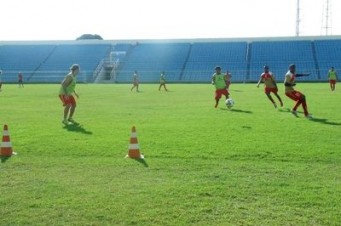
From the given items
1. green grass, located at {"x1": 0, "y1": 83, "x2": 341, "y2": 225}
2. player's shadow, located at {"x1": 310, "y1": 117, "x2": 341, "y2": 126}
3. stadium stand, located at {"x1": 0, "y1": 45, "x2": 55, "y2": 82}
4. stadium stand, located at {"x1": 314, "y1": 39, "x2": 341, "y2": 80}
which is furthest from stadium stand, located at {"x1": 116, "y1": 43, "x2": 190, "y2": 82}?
green grass, located at {"x1": 0, "y1": 83, "x2": 341, "y2": 225}

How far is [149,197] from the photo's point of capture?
19.7 feet

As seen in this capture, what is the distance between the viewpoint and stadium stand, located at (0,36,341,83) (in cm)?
5656

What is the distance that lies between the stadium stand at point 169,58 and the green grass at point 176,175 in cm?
4361

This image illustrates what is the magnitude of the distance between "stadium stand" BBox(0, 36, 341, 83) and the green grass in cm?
4361

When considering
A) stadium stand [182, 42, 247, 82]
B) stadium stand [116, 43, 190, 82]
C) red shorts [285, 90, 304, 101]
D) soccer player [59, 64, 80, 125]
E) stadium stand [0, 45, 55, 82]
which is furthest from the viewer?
stadium stand [0, 45, 55, 82]

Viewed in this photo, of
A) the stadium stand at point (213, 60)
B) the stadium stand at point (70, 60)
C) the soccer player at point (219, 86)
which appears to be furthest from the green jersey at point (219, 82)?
the stadium stand at point (70, 60)

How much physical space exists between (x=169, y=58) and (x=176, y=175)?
5558cm

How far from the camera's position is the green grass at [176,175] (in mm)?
5324

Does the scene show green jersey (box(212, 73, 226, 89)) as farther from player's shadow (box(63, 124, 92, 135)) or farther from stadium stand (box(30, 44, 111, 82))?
stadium stand (box(30, 44, 111, 82))

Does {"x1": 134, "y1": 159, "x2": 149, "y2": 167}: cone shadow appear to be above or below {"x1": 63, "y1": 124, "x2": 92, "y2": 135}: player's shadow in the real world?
below

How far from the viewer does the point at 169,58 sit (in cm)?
6209

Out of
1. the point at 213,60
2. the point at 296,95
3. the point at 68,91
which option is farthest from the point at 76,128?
the point at 213,60

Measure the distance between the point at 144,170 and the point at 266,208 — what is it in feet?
8.62

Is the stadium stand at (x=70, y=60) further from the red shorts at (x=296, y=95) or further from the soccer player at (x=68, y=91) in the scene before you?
the red shorts at (x=296, y=95)
